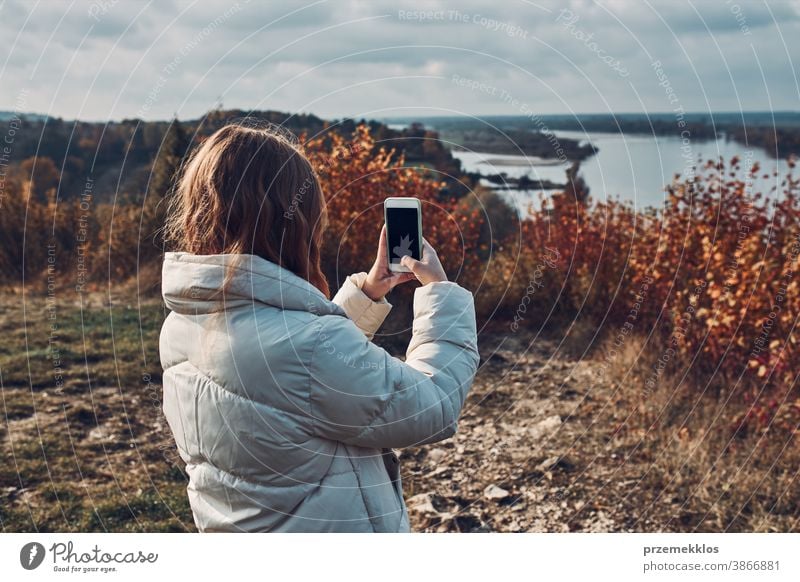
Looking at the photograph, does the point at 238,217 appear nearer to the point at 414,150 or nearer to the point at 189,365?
the point at 189,365

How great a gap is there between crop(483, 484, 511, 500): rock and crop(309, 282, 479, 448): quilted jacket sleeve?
2.23 meters

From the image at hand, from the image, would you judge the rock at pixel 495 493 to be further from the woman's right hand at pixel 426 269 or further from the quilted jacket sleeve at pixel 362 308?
the woman's right hand at pixel 426 269

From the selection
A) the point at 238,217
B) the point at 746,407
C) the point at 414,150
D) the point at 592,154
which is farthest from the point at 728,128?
the point at 238,217

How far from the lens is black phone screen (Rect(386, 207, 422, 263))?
2.41m

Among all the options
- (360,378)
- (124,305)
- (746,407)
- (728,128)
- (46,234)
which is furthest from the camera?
(46,234)

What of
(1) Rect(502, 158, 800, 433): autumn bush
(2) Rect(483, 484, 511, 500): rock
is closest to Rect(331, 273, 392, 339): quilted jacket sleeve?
(2) Rect(483, 484, 511, 500): rock

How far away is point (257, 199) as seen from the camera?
183 centimetres

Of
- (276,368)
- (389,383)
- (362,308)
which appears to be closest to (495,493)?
(362,308)

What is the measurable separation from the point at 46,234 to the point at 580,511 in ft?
19.1

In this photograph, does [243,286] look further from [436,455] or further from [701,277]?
[701,277]

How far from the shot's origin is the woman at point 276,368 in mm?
1752

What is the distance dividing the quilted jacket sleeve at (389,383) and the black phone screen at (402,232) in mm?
413

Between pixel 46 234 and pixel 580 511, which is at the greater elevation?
pixel 46 234
